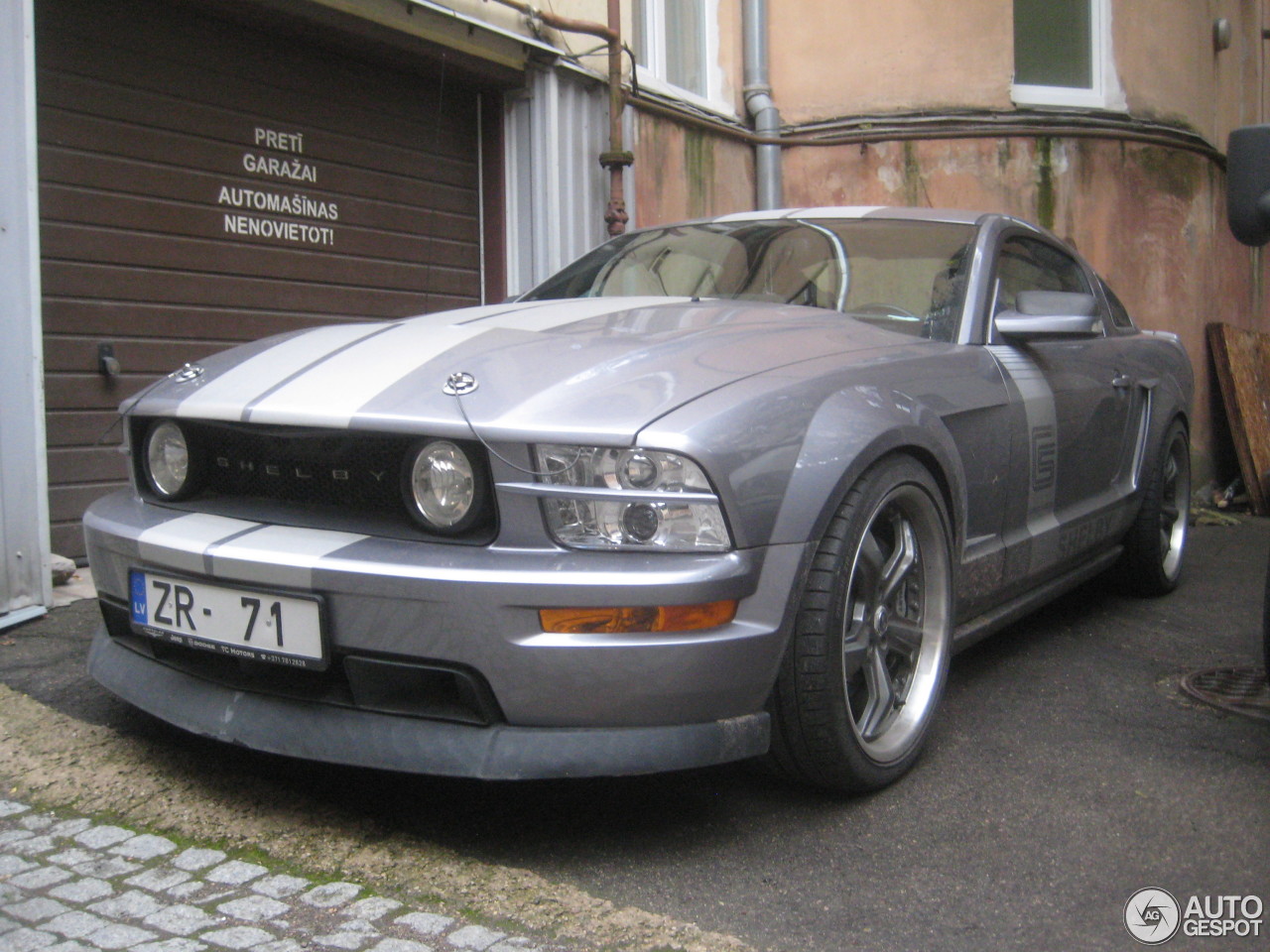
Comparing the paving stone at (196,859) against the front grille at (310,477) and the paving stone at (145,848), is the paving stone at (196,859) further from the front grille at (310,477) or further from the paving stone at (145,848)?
the front grille at (310,477)

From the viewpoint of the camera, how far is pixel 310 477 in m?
2.41

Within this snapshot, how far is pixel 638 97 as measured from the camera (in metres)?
7.45

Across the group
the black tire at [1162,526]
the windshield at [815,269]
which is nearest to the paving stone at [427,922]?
the windshield at [815,269]

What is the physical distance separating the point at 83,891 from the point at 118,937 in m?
0.21

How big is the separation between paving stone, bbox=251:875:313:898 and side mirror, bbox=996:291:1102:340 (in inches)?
87.9

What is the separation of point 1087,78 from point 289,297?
6.36 metres

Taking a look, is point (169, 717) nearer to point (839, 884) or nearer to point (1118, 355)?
point (839, 884)

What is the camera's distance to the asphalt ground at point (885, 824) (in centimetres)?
213

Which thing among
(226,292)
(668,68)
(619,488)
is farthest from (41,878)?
(668,68)

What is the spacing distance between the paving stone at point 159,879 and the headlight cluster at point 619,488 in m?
0.91

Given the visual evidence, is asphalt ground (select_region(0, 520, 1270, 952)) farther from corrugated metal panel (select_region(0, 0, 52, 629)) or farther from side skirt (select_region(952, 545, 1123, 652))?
corrugated metal panel (select_region(0, 0, 52, 629))

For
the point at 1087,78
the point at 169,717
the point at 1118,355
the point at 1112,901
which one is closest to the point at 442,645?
the point at 169,717

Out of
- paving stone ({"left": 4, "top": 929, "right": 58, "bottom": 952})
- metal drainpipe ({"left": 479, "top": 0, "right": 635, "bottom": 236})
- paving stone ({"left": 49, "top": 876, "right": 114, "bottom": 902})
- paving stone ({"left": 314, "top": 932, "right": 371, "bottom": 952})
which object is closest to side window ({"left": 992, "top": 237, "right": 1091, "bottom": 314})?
paving stone ({"left": 314, "top": 932, "right": 371, "bottom": 952})

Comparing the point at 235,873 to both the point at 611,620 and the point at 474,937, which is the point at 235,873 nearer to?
the point at 474,937
